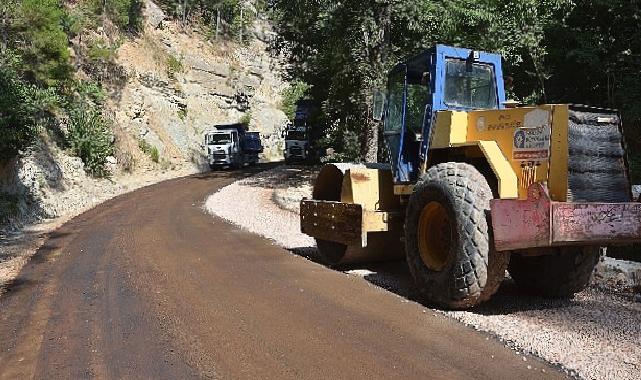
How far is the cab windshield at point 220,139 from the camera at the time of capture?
33.4 meters

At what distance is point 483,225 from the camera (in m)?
5.65

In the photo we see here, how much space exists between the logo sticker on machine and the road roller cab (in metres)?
0.01

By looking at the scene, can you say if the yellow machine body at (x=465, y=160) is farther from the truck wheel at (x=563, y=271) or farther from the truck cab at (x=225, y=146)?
the truck cab at (x=225, y=146)

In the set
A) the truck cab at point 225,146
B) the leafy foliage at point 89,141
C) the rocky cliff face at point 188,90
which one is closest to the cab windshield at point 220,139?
the truck cab at point 225,146

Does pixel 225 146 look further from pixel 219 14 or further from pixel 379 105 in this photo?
pixel 219 14

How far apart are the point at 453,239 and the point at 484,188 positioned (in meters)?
0.63

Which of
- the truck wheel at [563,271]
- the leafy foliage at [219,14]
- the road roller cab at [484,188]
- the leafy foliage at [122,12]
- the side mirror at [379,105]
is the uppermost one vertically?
the leafy foliage at [219,14]

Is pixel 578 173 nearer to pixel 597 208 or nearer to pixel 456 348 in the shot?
pixel 597 208

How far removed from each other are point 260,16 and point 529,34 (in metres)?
52.7

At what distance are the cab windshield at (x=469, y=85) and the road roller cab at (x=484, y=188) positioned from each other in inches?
0.6

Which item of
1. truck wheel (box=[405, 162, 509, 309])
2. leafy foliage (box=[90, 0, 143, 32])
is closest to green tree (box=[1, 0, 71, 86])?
leafy foliage (box=[90, 0, 143, 32])

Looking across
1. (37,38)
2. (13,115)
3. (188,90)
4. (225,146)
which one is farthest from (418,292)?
(188,90)

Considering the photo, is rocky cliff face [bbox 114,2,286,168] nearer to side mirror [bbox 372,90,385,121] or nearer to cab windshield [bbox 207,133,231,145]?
cab windshield [bbox 207,133,231,145]

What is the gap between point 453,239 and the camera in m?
5.89
